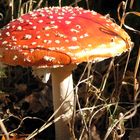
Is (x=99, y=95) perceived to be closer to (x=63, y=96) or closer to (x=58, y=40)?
(x=63, y=96)

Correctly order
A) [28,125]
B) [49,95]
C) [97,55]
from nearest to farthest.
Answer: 1. [97,55]
2. [28,125]
3. [49,95]

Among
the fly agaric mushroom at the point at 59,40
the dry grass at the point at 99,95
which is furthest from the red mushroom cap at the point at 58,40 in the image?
the dry grass at the point at 99,95

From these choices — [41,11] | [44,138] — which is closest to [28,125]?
[44,138]

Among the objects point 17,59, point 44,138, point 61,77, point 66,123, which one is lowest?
point 44,138

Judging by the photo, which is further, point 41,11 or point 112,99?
point 112,99

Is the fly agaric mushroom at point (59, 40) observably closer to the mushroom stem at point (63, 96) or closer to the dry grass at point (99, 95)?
the mushroom stem at point (63, 96)

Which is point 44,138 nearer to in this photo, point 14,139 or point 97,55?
point 14,139

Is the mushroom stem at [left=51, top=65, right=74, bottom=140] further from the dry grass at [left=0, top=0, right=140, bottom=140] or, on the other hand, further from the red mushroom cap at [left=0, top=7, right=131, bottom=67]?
the red mushroom cap at [left=0, top=7, right=131, bottom=67]

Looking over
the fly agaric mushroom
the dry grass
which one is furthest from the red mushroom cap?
the dry grass
